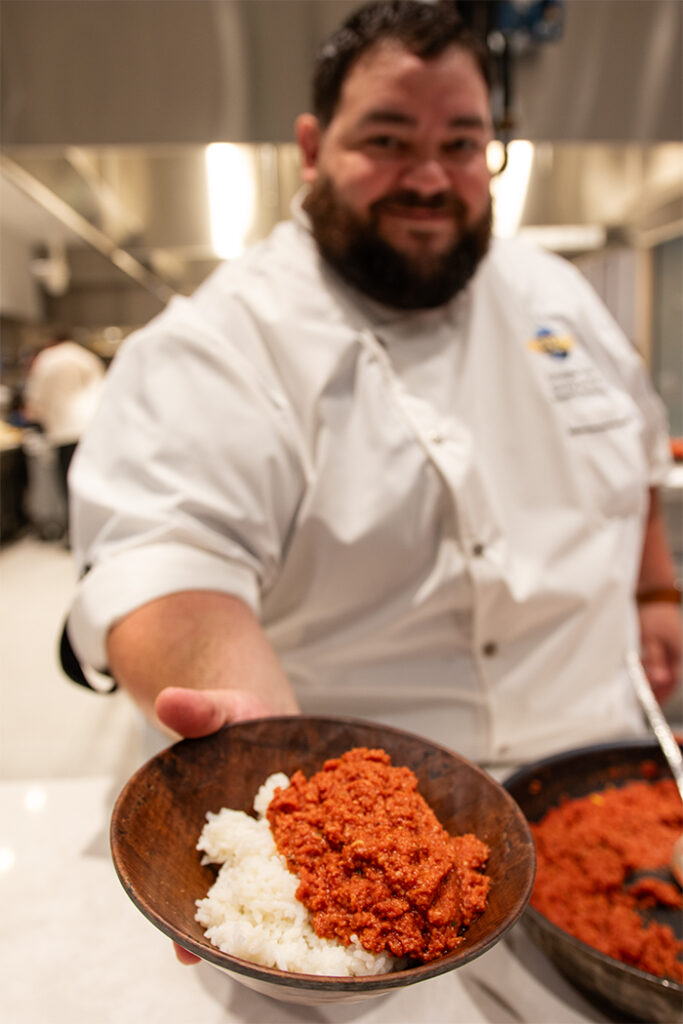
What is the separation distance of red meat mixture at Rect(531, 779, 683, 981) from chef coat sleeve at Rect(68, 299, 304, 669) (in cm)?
47

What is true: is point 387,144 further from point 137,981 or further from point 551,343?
point 137,981

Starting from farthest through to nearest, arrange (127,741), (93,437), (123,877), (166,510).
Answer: (127,741), (93,437), (166,510), (123,877)

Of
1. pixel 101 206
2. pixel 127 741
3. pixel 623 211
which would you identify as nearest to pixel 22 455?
pixel 101 206

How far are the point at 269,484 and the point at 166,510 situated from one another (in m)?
0.15

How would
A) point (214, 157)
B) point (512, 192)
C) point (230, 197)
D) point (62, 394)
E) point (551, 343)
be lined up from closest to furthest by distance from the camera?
point (551, 343) → point (214, 157) → point (230, 197) → point (512, 192) → point (62, 394)

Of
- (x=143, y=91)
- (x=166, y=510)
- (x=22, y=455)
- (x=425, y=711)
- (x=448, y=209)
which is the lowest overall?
(x=22, y=455)

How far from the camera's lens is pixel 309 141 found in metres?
1.13

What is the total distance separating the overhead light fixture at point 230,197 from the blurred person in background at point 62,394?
2180mm

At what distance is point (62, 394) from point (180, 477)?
4746mm

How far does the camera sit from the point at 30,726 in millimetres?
2426

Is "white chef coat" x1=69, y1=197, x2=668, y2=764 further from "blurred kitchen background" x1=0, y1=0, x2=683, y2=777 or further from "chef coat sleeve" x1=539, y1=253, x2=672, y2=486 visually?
"blurred kitchen background" x1=0, y1=0, x2=683, y2=777

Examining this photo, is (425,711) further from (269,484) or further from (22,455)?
(22,455)

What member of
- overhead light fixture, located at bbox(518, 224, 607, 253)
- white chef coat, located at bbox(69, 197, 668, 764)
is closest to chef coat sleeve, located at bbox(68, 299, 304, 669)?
white chef coat, located at bbox(69, 197, 668, 764)

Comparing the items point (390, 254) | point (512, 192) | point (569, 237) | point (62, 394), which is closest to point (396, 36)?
point (390, 254)
